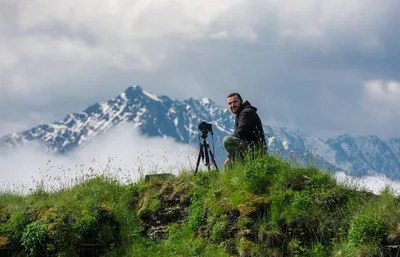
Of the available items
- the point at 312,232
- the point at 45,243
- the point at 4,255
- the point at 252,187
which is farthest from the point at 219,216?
the point at 4,255

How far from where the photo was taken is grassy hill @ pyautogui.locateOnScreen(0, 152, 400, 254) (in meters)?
12.3

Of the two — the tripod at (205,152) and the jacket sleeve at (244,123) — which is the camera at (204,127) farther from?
the jacket sleeve at (244,123)

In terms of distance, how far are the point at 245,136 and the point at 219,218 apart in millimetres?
2679

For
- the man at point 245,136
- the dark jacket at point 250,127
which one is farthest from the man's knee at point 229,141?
the dark jacket at point 250,127

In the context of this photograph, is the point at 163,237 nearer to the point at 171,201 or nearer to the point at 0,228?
the point at 171,201

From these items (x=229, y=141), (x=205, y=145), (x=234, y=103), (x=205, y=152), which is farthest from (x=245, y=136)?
(x=205, y=152)

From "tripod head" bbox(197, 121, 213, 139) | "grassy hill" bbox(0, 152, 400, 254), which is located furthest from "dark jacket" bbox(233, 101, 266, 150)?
"tripod head" bbox(197, 121, 213, 139)

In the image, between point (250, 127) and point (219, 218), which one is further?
point (250, 127)

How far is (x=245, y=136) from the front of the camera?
50.1ft

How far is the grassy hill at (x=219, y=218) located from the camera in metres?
12.3

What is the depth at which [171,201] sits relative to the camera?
15.2 metres

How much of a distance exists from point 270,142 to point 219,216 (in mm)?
2421

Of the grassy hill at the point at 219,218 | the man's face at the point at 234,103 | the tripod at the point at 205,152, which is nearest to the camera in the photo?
the grassy hill at the point at 219,218

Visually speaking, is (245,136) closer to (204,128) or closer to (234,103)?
(234,103)
